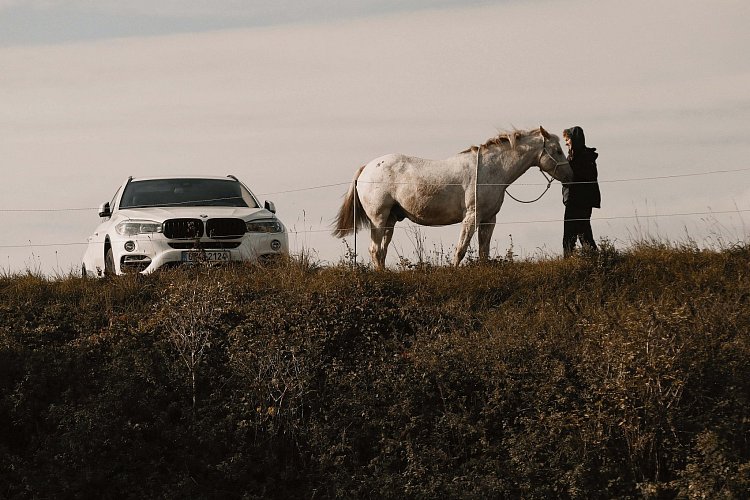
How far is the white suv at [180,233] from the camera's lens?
1834cm

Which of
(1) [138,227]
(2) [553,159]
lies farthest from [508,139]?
(1) [138,227]

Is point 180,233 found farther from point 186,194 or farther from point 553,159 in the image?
point 553,159

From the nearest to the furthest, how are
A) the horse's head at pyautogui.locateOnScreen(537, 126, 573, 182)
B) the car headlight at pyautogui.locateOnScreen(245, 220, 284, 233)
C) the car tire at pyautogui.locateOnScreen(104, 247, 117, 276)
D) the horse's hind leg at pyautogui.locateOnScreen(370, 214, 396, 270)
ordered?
the car headlight at pyautogui.locateOnScreen(245, 220, 284, 233), the car tire at pyautogui.locateOnScreen(104, 247, 117, 276), the horse's head at pyautogui.locateOnScreen(537, 126, 573, 182), the horse's hind leg at pyautogui.locateOnScreen(370, 214, 396, 270)

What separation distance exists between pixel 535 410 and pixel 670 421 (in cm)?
161

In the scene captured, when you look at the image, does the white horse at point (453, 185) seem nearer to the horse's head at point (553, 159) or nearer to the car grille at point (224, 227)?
the horse's head at point (553, 159)

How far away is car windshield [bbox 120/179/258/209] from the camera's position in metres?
19.5

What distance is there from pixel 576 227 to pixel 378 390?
17.1 ft

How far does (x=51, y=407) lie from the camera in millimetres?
15391

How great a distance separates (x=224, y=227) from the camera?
18.5 m

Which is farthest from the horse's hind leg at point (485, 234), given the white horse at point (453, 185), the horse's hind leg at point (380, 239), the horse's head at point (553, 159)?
the horse's hind leg at point (380, 239)

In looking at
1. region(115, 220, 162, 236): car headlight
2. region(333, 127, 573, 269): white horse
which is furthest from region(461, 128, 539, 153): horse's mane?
region(115, 220, 162, 236): car headlight

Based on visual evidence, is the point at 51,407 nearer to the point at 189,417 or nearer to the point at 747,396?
the point at 189,417

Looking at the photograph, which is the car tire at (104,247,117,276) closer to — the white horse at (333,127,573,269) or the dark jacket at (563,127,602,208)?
the white horse at (333,127,573,269)

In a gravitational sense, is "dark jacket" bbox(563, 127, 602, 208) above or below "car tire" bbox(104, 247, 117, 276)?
above
